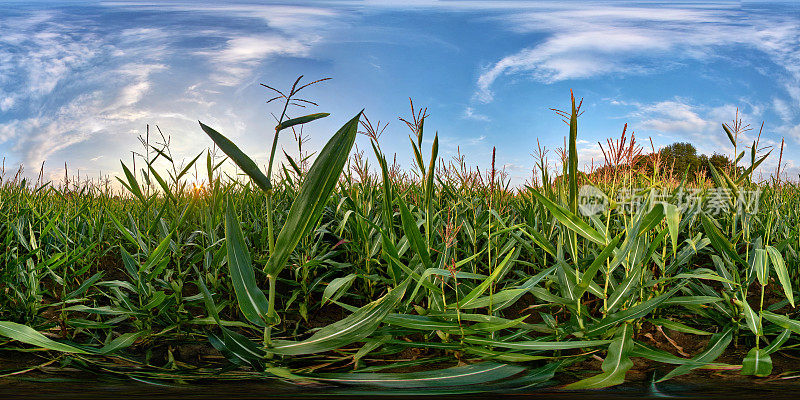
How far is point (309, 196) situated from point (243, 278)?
13.7 inches

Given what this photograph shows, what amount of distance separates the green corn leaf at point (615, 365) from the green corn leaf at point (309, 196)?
0.89 m

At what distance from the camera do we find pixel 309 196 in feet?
4.19

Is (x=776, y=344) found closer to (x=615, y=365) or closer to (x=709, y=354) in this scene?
(x=709, y=354)

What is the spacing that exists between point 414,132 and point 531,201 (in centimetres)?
130

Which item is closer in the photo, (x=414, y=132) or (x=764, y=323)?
(x=414, y=132)

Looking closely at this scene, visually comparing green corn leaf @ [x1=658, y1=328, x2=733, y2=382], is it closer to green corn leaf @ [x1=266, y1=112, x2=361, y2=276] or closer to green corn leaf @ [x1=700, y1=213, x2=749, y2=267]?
green corn leaf @ [x1=700, y1=213, x2=749, y2=267]

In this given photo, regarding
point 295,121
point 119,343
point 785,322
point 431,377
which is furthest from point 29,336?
point 785,322

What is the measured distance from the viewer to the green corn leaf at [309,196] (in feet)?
4.17

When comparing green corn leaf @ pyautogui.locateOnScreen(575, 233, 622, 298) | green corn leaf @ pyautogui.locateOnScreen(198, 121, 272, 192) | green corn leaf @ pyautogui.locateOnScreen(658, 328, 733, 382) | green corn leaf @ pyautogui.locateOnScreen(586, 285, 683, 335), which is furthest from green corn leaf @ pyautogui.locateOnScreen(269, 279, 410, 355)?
green corn leaf @ pyautogui.locateOnScreen(658, 328, 733, 382)

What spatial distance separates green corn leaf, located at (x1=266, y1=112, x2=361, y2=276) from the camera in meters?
1.27

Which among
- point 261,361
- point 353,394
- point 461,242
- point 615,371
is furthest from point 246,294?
point 461,242

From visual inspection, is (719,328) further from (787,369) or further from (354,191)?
(354,191)

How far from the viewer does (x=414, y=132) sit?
5.94 feet

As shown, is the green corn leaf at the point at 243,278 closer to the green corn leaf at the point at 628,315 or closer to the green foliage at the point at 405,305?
the green foliage at the point at 405,305
